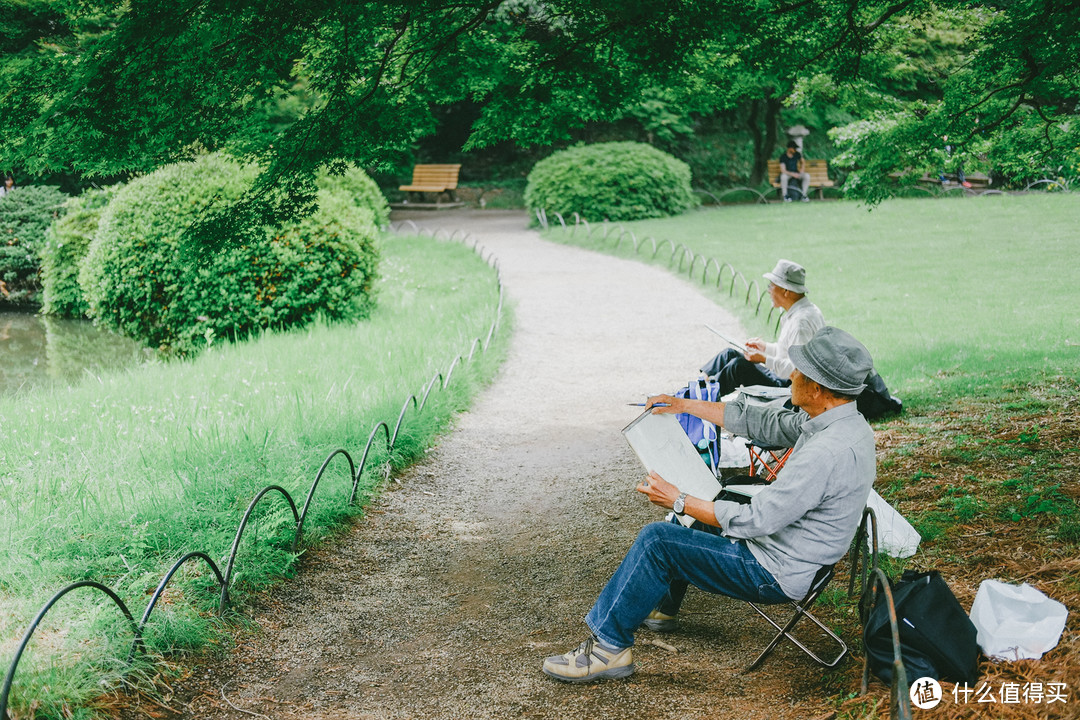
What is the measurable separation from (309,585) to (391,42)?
3357mm

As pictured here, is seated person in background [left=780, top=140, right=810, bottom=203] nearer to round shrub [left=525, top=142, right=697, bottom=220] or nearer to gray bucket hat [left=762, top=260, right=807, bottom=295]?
round shrub [left=525, top=142, right=697, bottom=220]

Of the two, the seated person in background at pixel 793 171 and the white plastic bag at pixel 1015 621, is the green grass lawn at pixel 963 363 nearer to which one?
the white plastic bag at pixel 1015 621

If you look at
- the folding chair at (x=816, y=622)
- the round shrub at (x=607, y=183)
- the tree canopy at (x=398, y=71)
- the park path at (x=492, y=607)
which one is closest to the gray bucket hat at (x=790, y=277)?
the tree canopy at (x=398, y=71)

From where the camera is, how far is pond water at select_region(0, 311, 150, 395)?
12117mm

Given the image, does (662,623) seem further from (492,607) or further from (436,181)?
(436,181)

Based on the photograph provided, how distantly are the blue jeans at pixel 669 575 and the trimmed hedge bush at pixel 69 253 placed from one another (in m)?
14.8

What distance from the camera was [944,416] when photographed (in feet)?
22.5

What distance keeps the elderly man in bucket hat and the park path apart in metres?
0.36

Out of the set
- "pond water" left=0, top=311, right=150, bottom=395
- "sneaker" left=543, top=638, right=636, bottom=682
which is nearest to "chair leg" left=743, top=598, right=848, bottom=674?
"sneaker" left=543, top=638, right=636, bottom=682

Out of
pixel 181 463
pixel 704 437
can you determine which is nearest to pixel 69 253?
pixel 181 463

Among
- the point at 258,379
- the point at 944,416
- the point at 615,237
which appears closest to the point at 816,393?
the point at 944,416

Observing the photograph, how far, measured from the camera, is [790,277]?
5.95 meters

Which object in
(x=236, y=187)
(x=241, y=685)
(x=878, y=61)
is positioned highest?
(x=878, y=61)

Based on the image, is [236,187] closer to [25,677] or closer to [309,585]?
[309,585]
